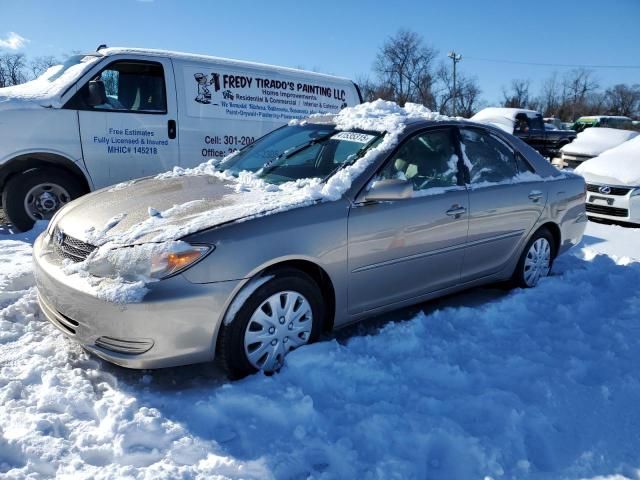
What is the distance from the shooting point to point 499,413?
2738mm

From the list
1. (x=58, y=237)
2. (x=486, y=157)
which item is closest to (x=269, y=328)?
(x=58, y=237)

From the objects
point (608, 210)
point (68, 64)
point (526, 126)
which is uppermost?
point (68, 64)

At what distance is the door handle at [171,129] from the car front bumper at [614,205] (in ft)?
20.6

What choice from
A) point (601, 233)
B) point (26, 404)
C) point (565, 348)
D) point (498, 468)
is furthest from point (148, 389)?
point (601, 233)

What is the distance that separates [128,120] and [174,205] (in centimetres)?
345

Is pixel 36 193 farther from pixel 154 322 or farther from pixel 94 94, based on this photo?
pixel 154 322

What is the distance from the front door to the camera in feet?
11.0

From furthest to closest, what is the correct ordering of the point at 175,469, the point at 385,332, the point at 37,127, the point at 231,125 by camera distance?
the point at 231,125 → the point at 37,127 → the point at 385,332 → the point at 175,469

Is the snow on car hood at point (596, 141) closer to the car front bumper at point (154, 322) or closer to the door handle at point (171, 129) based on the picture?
the door handle at point (171, 129)

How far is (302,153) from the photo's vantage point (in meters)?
3.93

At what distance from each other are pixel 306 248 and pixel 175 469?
132 centimetres

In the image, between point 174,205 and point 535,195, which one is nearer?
point 174,205

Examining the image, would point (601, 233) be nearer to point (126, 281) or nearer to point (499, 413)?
point (499, 413)

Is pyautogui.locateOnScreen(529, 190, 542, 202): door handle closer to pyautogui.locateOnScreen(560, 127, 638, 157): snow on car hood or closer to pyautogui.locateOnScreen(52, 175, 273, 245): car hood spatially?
pyautogui.locateOnScreen(52, 175, 273, 245): car hood
